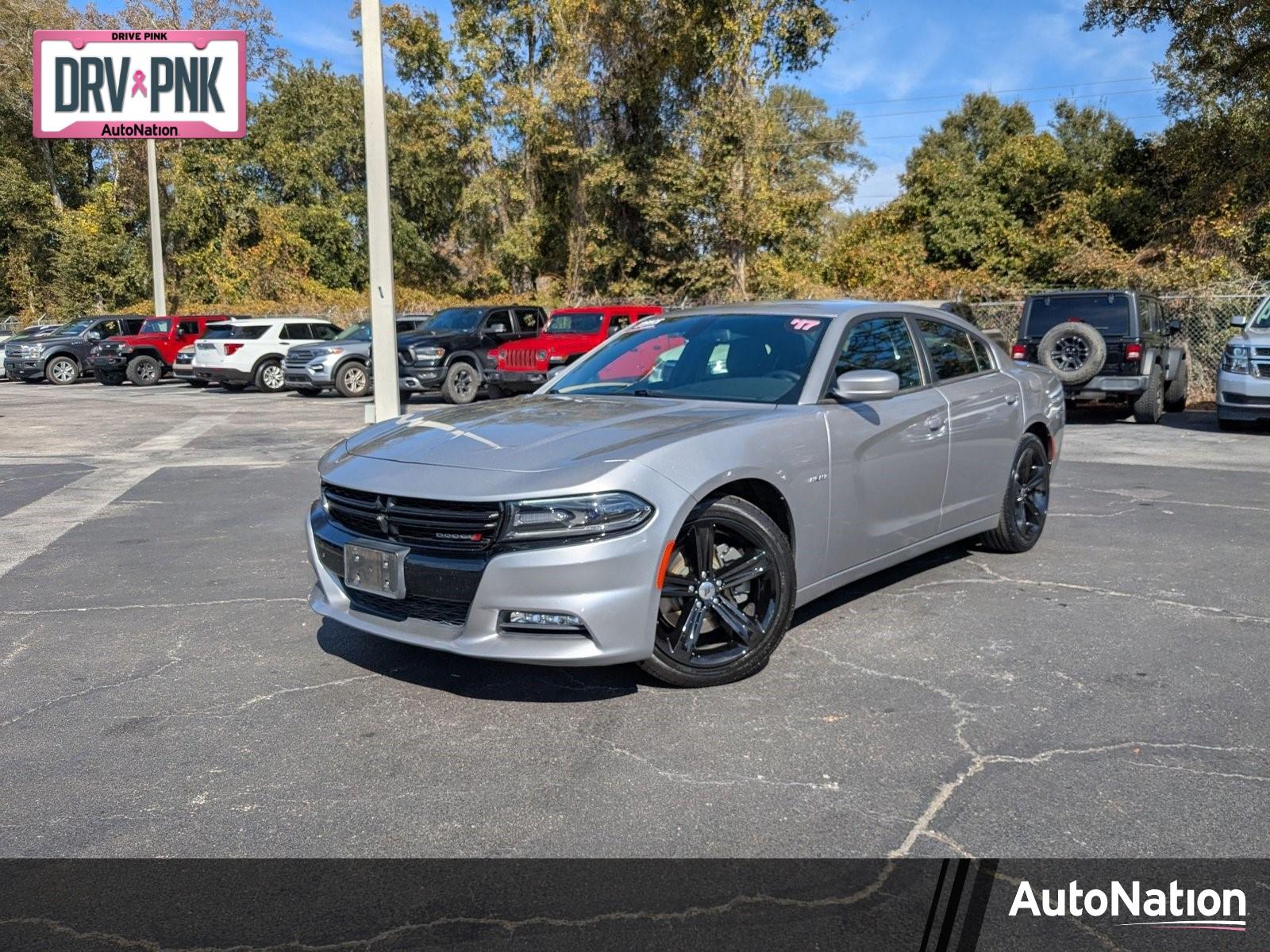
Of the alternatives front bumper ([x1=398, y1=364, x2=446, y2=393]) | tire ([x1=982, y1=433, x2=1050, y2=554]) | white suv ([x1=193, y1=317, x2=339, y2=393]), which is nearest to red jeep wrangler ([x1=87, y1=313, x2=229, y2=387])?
white suv ([x1=193, y1=317, x2=339, y2=393])

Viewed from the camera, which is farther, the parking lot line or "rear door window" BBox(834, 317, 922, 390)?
the parking lot line

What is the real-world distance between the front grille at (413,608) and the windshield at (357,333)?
64.0 feet

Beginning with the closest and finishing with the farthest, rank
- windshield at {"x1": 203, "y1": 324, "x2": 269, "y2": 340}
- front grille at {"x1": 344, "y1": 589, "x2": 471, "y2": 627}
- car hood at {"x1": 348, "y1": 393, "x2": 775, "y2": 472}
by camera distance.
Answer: front grille at {"x1": 344, "y1": 589, "x2": 471, "y2": 627}
car hood at {"x1": 348, "y1": 393, "x2": 775, "y2": 472}
windshield at {"x1": 203, "y1": 324, "x2": 269, "y2": 340}

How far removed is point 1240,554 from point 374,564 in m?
5.43

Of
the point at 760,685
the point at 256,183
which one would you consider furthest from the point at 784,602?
the point at 256,183

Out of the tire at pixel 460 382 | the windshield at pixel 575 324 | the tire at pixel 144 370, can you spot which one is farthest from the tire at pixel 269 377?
the windshield at pixel 575 324

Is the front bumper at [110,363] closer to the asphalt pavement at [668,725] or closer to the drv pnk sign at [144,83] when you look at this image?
the drv pnk sign at [144,83]

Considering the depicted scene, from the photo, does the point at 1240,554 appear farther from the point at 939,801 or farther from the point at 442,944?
the point at 442,944

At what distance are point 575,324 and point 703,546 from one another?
735 inches

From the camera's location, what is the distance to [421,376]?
20.4 m

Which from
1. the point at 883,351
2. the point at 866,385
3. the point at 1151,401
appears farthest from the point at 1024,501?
the point at 1151,401

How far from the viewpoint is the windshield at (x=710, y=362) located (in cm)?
536

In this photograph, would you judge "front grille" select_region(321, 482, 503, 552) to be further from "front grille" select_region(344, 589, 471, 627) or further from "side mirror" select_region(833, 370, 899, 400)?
"side mirror" select_region(833, 370, 899, 400)

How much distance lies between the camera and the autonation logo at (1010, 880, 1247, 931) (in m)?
2.89
